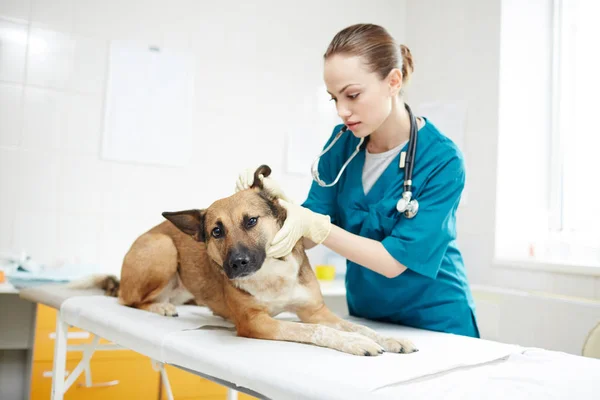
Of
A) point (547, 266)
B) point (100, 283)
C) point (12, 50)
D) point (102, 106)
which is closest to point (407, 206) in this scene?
point (100, 283)

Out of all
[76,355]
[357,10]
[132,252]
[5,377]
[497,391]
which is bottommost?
[5,377]

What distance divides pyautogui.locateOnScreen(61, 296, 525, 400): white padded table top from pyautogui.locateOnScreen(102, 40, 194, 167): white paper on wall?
1621mm

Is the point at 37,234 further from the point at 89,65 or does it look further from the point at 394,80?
Answer: the point at 394,80

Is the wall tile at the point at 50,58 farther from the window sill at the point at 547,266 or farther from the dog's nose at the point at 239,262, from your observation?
the window sill at the point at 547,266

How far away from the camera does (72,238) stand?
2.88m

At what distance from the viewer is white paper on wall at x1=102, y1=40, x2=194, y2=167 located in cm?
301

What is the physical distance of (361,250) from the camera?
139 centimetres

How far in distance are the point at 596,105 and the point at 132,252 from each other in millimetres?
2736

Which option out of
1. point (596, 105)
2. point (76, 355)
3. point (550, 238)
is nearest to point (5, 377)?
point (76, 355)

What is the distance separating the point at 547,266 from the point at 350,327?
1.95m

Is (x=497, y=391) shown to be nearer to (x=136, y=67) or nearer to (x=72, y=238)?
(x=72, y=238)

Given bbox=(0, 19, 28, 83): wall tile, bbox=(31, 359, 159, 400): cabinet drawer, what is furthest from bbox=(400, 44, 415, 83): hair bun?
bbox=(0, 19, 28, 83): wall tile

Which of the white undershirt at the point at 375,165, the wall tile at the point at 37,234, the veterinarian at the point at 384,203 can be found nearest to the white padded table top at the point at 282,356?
the veterinarian at the point at 384,203

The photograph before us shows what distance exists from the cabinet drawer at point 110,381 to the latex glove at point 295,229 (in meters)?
1.49
